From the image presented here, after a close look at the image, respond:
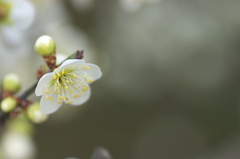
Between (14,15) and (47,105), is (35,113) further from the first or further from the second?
(14,15)

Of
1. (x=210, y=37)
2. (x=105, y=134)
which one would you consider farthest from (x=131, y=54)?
(x=105, y=134)

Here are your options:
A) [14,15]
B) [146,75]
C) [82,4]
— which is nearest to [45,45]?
[14,15]

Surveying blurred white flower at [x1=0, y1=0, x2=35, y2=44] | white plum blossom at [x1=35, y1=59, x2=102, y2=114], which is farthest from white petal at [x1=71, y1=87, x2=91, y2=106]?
blurred white flower at [x1=0, y1=0, x2=35, y2=44]

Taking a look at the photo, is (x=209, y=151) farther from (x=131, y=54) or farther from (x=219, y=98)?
(x=131, y=54)

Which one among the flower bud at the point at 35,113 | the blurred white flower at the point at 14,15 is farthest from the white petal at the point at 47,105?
the blurred white flower at the point at 14,15

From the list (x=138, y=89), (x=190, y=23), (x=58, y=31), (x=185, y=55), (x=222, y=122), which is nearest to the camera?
(x=58, y=31)

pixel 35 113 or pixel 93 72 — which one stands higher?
pixel 93 72

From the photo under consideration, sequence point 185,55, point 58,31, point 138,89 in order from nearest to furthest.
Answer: point 58,31 → point 185,55 → point 138,89
